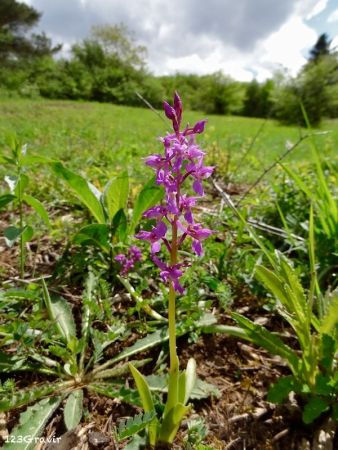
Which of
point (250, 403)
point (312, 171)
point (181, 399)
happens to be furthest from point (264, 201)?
point (181, 399)

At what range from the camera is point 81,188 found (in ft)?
6.83

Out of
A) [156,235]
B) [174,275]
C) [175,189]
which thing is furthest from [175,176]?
[174,275]

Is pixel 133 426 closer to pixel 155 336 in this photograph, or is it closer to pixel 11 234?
pixel 155 336

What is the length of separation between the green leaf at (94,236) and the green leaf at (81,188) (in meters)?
0.22

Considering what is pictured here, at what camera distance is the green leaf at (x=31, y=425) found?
120cm

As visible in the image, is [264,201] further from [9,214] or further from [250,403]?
[9,214]

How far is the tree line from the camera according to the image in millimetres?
27569

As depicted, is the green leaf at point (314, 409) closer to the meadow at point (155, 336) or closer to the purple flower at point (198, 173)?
the meadow at point (155, 336)

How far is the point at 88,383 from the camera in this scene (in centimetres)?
145

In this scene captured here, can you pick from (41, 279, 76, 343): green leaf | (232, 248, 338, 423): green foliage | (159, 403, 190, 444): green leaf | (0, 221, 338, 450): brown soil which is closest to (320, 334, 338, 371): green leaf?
(232, 248, 338, 423): green foliage

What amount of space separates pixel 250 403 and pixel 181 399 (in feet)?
1.38

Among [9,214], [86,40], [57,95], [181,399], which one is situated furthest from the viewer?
[86,40]

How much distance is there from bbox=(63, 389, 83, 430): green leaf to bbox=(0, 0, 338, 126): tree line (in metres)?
23.2

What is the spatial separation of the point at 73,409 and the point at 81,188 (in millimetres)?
1229
